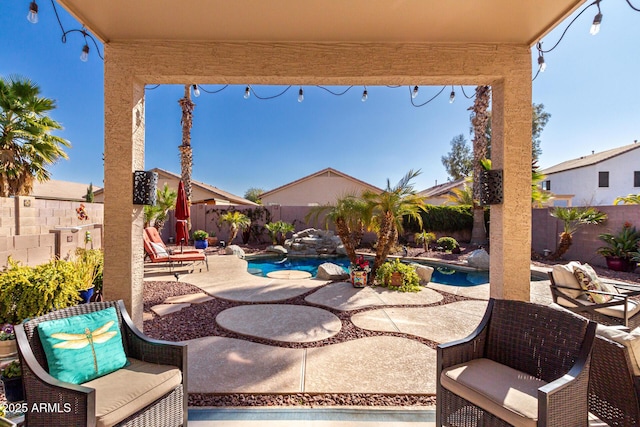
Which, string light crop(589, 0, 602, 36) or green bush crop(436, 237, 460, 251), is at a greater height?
string light crop(589, 0, 602, 36)

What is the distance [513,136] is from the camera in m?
2.91

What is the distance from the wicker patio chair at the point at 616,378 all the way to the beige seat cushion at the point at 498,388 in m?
0.42

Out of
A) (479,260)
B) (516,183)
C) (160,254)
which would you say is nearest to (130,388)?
(516,183)

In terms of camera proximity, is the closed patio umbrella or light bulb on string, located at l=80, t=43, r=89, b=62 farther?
the closed patio umbrella

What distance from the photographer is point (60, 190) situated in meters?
21.5

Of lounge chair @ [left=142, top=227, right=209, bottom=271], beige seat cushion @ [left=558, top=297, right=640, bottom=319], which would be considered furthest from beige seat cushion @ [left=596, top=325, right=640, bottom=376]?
lounge chair @ [left=142, top=227, right=209, bottom=271]

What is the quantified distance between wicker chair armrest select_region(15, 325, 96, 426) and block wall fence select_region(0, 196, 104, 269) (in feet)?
13.3

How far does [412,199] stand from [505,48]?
3645 mm

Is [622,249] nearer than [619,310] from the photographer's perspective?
No

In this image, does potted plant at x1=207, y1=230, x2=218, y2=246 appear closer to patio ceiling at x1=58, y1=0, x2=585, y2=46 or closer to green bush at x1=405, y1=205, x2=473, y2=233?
green bush at x1=405, y1=205, x2=473, y2=233

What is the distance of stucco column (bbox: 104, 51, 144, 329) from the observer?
2879 mm

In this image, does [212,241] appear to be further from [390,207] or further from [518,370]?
[518,370]

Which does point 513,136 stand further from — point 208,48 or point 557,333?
point 208,48

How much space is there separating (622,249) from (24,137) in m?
18.5
